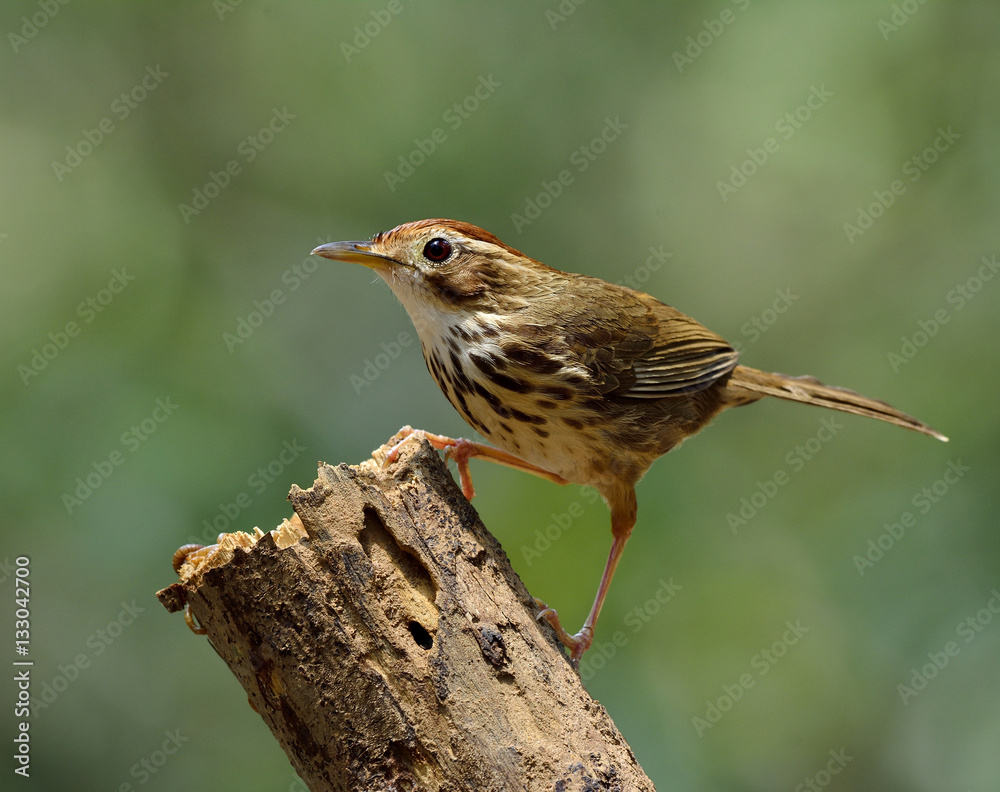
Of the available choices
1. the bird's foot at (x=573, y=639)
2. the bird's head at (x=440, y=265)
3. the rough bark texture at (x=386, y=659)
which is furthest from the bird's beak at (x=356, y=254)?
the bird's foot at (x=573, y=639)

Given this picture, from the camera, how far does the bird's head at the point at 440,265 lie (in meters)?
3.68

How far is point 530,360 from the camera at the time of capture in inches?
140

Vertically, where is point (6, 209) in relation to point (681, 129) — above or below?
above

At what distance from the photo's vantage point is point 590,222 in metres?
6.54

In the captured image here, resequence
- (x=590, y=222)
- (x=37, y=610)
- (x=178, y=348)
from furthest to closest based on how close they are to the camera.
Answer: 1. (x=590, y=222)
2. (x=178, y=348)
3. (x=37, y=610)

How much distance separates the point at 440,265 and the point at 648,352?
3.61 feet

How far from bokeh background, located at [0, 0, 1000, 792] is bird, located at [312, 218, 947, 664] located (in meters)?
1.80

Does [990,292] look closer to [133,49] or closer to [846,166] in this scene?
[846,166]

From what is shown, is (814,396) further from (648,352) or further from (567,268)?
(567,268)

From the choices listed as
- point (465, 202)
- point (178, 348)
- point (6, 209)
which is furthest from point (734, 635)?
point (6, 209)

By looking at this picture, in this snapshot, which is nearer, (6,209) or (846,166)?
(6,209)

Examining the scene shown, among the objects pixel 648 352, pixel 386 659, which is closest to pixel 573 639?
pixel 386 659

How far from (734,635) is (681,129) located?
3809 mm

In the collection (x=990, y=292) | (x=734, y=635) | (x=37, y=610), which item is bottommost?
(x=734, y=635)
